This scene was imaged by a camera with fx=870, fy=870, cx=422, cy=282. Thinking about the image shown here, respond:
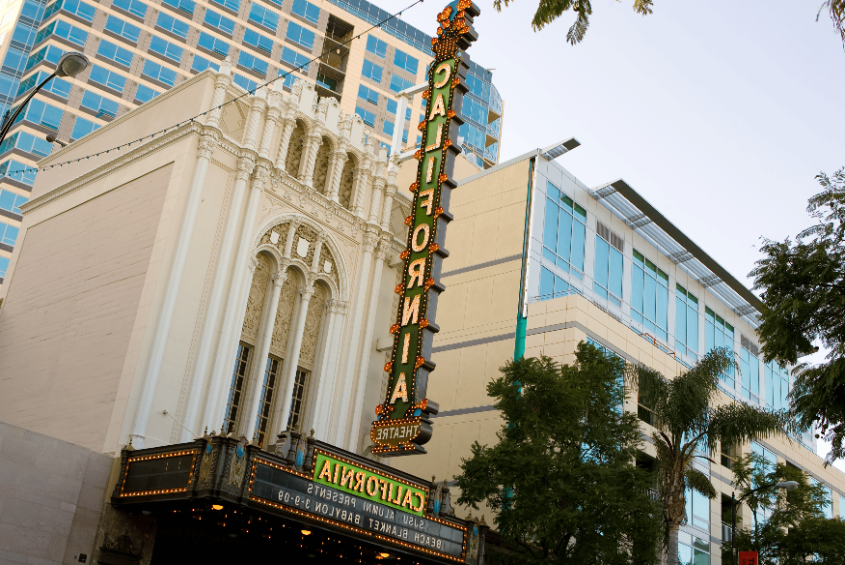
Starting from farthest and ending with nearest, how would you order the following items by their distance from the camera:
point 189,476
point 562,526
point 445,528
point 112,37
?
1. point 112,37
2. point 445,528
3. point 562,526
4. point 189,476

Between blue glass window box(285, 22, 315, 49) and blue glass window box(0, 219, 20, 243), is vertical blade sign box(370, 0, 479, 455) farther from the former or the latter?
blue glass window box(285, 22, 315, 49)

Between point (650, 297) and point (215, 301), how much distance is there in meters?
26.2

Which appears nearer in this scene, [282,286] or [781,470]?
[282,286]

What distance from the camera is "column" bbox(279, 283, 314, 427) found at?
29.5 m

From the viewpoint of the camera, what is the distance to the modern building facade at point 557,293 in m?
38.2

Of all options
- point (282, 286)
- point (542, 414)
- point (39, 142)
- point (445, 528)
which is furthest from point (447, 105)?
point (39, 142)

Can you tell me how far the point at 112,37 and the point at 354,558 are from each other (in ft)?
179

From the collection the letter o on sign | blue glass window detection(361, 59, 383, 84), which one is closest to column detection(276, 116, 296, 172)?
the letter o on sign

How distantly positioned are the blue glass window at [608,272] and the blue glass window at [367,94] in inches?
1686

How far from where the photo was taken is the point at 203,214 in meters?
28.0

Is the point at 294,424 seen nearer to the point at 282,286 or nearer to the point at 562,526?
the point at 282,286

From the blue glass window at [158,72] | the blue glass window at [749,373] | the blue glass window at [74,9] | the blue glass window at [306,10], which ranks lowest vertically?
the blue glass window at [749,373]

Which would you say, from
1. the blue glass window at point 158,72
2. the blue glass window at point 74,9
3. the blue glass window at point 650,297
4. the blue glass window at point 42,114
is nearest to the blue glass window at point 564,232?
the blue glass window at point 650,297

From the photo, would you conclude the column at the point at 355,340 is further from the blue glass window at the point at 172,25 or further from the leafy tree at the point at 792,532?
the blue glass window at the point at 172,25
